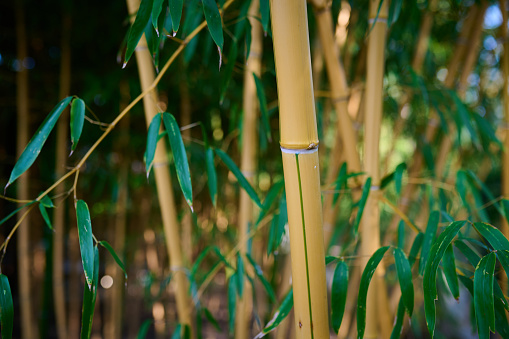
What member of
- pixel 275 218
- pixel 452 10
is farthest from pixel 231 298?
pixel 452 10

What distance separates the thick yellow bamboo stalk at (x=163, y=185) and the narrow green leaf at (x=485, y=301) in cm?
62

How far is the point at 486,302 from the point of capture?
20.8 inches

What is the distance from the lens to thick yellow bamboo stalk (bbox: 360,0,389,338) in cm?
78

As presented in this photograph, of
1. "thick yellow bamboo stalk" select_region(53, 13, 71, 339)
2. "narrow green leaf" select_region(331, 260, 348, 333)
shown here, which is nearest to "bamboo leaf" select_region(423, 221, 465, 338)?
"narrow green leaf" select_region(331, 260, 348, 333)

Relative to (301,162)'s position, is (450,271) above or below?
below

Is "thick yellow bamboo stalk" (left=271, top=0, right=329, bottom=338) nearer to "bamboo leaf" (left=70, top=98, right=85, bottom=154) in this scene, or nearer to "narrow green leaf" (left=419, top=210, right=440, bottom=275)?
"narrow green leaf" (left=419, top=210, right=440, bottom=275)

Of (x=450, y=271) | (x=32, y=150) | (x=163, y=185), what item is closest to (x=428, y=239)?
(x=450, y=271)

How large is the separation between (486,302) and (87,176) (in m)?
1.90

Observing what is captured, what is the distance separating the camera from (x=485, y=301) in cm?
53

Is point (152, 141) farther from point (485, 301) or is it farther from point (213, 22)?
point (485, 301)

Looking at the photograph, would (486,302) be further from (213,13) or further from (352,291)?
(352,291)

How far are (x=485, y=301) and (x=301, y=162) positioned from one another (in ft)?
1.06

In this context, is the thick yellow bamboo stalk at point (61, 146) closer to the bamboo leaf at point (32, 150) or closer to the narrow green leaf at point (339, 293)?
the bamboo leaf at point (32, 150)

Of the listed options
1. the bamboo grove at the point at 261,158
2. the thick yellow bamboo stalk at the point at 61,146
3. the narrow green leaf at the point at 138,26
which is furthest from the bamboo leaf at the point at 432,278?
the thick yellow bamboo stalk at the point at 61,146
